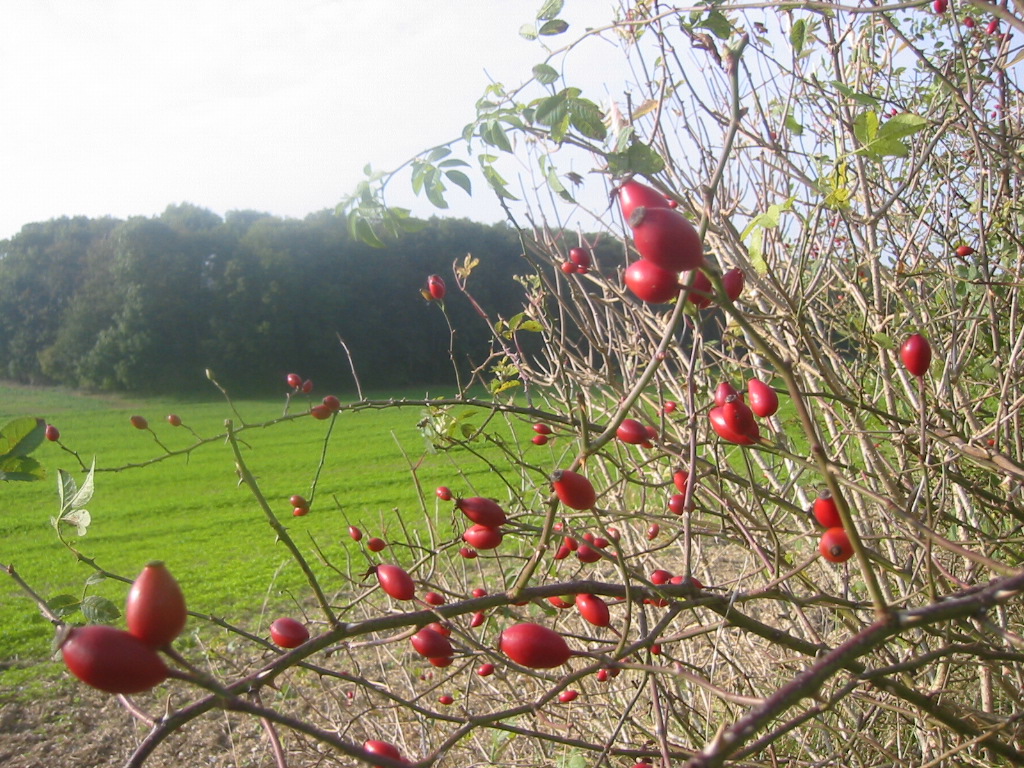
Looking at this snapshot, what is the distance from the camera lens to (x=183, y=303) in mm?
24141

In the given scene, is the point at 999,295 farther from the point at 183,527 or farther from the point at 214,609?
the point at 183,527

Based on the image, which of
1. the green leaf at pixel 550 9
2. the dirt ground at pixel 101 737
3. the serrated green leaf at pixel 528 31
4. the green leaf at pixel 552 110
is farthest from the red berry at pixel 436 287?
the dirt ground at pixel 101 737

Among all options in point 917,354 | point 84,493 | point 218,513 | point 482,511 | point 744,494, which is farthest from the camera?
point 218,513

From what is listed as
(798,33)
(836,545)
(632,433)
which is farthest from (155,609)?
(798,33)

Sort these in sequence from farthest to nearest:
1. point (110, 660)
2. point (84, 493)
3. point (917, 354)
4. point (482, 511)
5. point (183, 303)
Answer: point (183, 303)
point (84, 493)
point (917, 354)
point (482, 511)
point (110, 660)

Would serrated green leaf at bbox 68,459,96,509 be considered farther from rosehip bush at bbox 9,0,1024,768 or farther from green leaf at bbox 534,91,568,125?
green leaf at bbox 534,91,568,125

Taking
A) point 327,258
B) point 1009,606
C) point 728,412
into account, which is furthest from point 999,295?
point 327,258

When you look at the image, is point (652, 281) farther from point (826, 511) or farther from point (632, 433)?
point (632, 433)

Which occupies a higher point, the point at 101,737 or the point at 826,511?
the point at 826,511

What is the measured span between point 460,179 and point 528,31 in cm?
33

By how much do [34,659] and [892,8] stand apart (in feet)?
16.9

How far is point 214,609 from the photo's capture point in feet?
16.6

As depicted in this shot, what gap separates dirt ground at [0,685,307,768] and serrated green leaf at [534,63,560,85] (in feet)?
8.97

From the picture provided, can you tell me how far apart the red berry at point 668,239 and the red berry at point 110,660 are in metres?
0.42
